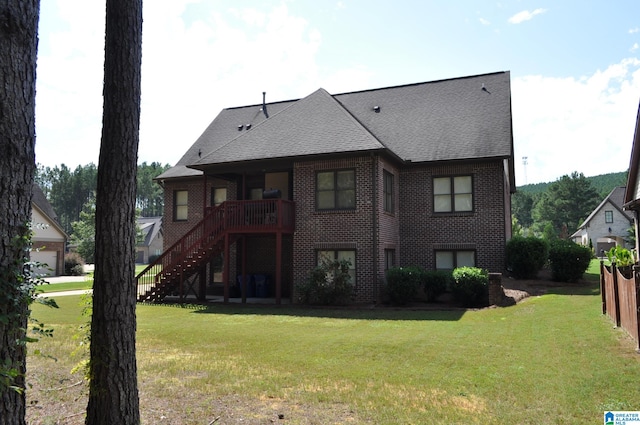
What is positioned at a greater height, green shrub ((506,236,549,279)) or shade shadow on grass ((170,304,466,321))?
green shrub ((506,236,549,279))

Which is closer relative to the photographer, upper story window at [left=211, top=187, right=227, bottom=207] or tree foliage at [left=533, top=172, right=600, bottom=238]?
upper story window at [left=211, top=187, right=227, bottom=207]

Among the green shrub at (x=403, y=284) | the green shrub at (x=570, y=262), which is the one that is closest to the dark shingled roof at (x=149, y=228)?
the green shrub at (x=403, y=284)

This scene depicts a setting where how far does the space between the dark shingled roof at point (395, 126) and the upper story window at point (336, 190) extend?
1.08m

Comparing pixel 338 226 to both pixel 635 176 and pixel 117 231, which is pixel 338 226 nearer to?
pixel 635 176

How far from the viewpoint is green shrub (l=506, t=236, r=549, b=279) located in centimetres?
1900

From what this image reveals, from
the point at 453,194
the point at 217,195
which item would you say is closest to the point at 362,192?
the point at 453,194

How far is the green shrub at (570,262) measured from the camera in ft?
62.9

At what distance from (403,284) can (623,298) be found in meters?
7.96

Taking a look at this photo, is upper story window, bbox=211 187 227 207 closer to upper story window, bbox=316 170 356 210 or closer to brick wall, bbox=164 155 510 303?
brick wall, bbox=164 155 510 303

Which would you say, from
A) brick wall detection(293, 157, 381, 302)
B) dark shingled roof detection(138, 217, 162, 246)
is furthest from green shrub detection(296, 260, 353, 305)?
dark shingled roof detection(138, 217, 162, 246)

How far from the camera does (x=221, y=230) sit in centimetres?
1922

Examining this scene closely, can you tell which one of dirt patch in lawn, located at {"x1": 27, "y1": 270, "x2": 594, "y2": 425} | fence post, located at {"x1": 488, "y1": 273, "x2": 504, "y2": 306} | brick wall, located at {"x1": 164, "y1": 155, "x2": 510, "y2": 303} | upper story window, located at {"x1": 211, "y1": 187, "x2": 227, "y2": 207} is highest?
upper story window, located at {"x1": 211, "y1": 187, "x2": 227, "y2": 207}

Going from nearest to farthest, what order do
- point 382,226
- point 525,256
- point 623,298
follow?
point 623,298 → point 382,226 → point 525,256

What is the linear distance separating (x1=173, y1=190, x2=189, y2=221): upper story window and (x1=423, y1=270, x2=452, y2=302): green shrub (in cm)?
1291
